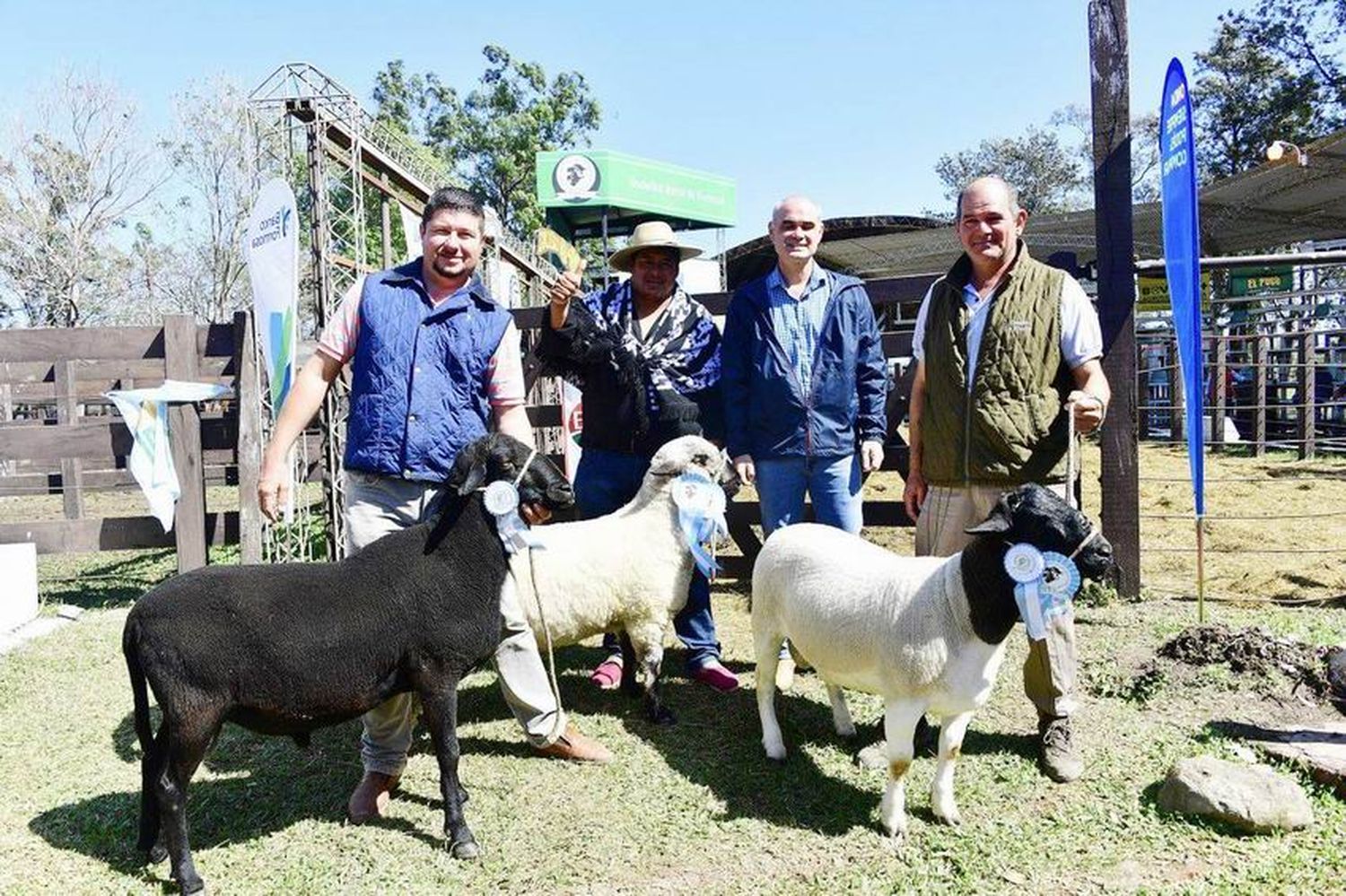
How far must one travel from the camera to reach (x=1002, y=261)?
13.1ft

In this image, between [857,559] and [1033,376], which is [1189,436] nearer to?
[1033,376]

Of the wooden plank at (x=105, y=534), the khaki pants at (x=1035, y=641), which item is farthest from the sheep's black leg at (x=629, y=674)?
the wooden plank at (x=105, y=534)

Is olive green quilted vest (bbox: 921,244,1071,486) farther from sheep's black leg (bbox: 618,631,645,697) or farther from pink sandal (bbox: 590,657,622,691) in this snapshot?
pink sandal (bbox: 590,657,622,691)

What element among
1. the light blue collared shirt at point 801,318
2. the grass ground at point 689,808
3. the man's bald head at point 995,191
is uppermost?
the man's bald head at point 995,191

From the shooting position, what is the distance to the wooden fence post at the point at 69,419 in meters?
8.73

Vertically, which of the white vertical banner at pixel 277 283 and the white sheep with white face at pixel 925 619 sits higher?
the white vertical banner at pixel 277 283

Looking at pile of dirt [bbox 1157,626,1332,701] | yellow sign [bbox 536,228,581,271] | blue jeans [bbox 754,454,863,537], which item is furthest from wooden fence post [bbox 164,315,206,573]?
pile of dirt [bbox 1157,626,1332,701]

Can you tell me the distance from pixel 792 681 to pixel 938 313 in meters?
2.18

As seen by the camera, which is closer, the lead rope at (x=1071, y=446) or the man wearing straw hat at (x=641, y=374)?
the lead rope at (x=1071, y=446)

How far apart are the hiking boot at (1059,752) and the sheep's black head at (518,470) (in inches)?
90.3

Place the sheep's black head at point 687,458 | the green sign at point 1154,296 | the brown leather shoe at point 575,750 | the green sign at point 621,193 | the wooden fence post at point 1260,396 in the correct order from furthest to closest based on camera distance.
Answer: the green sign at point 621,193 < the green sign at point 1154,296 < the wooden fence post at point 1260,396 < the sheep's black head at point 687,458 < the brown leather shoe at point 575,750

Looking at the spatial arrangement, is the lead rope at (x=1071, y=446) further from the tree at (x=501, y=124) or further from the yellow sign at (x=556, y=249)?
the tree at (x=501, y=124)

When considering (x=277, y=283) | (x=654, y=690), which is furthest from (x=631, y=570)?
(x=277, y=283)

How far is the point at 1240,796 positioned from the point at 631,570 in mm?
2730
